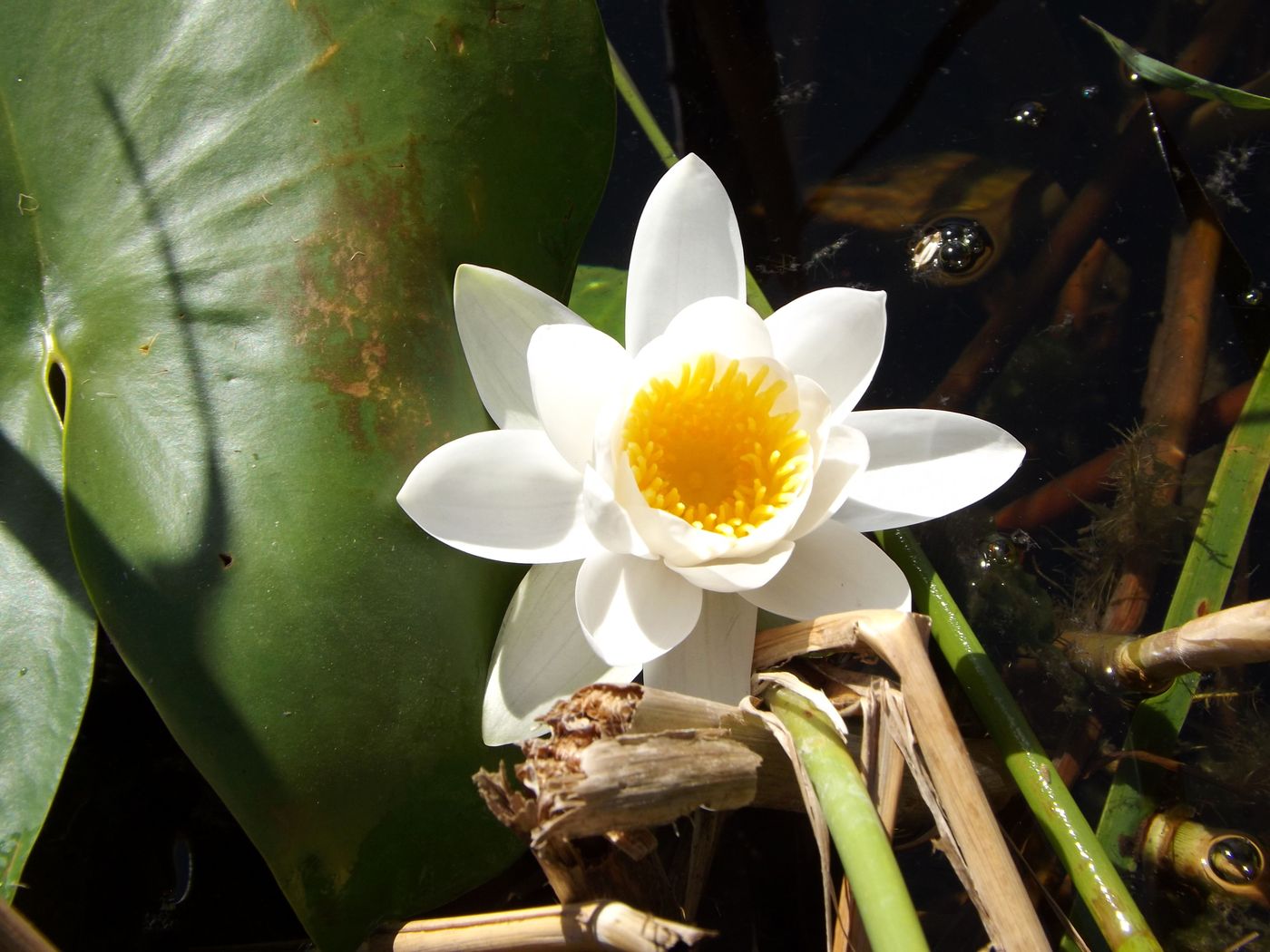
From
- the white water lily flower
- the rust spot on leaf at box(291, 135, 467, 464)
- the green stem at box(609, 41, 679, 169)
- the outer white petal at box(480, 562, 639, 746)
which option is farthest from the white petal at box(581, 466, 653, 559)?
the green stem at box(609, 41, 679, 169)

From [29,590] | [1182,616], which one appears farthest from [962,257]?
[29,590]

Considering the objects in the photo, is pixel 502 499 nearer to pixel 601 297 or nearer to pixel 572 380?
pixel 572 380

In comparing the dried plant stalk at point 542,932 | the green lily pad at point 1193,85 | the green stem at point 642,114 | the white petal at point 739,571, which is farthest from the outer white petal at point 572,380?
the green lily pad at point 1193,85

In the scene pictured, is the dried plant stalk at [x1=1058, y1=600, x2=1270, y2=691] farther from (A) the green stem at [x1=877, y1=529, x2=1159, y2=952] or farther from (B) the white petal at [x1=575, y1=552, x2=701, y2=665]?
(B) the white petal at [x1=575, y1=552, x2=701, y2=665]

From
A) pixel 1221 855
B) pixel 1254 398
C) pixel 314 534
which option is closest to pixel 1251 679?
pixel 1221 855

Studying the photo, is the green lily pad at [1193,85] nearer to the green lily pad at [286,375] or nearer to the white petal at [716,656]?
the green lily pad at [286,375]
